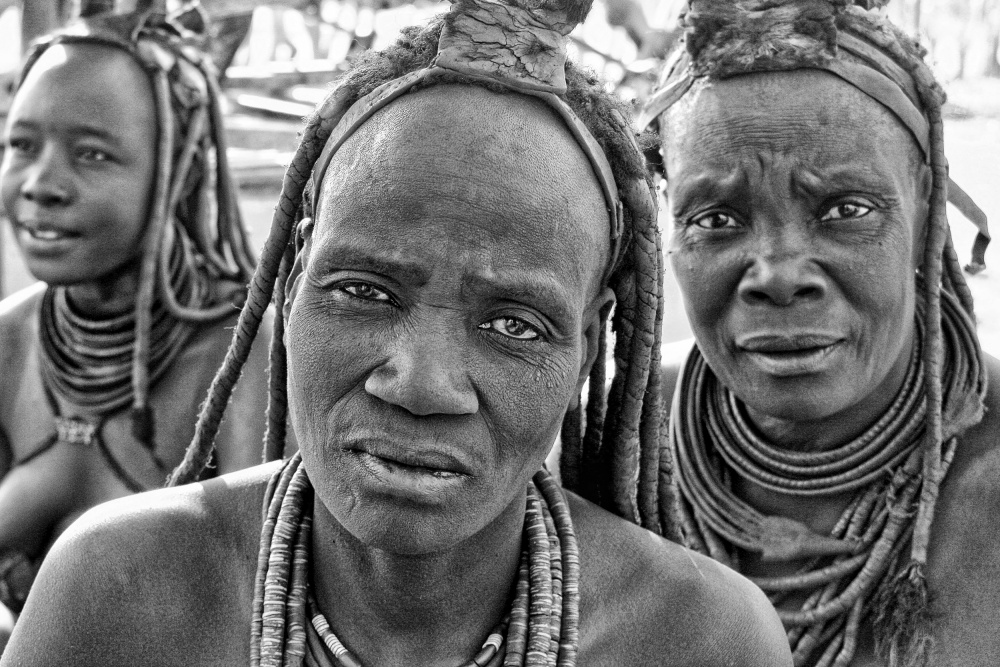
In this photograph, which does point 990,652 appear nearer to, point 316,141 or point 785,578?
point 785,578

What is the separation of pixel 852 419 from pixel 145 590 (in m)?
1.68

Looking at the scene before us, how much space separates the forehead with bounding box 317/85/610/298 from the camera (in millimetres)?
2113

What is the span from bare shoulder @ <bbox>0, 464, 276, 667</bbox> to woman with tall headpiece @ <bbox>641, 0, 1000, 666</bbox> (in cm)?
127

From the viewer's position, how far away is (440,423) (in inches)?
81.7

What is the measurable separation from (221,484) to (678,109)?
1433mm

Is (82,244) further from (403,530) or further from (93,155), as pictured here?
(403,530)

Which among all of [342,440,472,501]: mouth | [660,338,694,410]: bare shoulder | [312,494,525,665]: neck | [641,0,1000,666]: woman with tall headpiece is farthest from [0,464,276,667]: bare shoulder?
[660,338,694,410]: bare shoulder

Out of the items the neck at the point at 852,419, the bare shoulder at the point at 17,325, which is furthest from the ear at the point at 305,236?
the bare shoulder at the point at 17,325

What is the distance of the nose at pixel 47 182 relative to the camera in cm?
409

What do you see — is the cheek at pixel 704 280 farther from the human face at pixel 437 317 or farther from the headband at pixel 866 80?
the human face at pixel 437 317

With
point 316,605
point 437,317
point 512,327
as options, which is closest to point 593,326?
point 512,327

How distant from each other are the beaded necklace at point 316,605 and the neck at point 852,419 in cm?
103

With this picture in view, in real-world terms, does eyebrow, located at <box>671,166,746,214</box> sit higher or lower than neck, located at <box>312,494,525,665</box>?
higher

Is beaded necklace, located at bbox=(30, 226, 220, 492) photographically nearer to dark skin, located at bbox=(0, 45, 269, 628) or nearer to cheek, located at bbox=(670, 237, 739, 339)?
dark skin, located at bbox=(0, 45, 269, 628)
